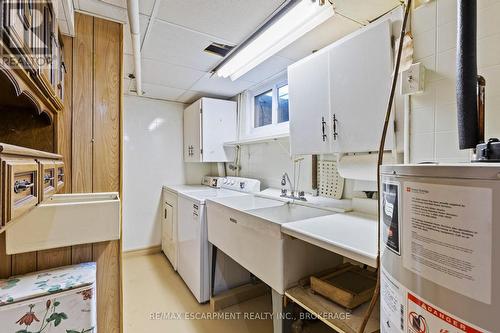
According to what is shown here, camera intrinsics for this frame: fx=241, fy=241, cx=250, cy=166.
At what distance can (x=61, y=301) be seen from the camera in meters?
1.25

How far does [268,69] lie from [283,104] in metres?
0.43

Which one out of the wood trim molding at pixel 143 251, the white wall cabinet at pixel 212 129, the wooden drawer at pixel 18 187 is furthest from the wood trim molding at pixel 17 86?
the wood trim molding at pixel 143 251

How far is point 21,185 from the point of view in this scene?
2.12 ft

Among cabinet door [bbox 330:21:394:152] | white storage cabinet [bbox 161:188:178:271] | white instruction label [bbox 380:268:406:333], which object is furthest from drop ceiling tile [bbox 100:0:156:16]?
white storage cabinet [bbox 161:188:178:271]

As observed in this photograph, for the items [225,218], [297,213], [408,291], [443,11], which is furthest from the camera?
[225,218]

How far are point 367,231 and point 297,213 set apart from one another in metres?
0.63

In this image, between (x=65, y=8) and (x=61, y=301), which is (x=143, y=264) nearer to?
(x=61, y=301)

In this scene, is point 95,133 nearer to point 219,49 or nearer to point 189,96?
point 219,49

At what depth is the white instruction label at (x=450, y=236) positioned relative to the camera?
46cm

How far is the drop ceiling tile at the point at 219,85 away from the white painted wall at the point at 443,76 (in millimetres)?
1911

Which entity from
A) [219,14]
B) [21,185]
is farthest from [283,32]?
[21,185]

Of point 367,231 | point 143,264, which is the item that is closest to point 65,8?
point 367,231

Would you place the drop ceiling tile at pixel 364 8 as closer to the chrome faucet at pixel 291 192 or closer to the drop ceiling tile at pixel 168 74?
the chrome faucet at pixel 291 192

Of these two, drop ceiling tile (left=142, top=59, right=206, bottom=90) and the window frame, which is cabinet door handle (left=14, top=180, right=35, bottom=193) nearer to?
drop ceiling tile (left=142, top=59, right=206, bottom=90)
